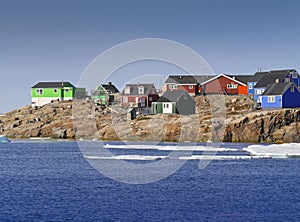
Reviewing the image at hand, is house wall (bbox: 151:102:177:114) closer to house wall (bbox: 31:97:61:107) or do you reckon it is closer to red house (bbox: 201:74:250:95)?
red house (bbox: 201:74:250:95)

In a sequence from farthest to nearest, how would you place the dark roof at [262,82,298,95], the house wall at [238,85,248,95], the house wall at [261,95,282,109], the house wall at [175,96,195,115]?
the house wall at [238,85,248,95]
the house wall at [175,96,195,115]
the dark roof at [262,82,298,95]
the house wall at [261,95,282,109]

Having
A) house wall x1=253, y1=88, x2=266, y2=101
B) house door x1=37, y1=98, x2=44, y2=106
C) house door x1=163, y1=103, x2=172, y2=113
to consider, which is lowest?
house door x1=163, y1=103, x2=172, y2=113

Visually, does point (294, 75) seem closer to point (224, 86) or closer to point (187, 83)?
point (224, 86)

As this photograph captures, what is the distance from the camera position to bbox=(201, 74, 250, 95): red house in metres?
112

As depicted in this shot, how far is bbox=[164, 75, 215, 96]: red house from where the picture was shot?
372ft

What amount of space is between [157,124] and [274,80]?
85.8 feet

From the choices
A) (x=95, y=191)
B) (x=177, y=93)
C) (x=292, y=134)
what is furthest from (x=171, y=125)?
(x=95, y=191)

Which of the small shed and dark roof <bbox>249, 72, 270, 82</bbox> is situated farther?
dark roof <bbox>249, 72, 270, 82</bbox>

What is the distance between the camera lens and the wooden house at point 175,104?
101m

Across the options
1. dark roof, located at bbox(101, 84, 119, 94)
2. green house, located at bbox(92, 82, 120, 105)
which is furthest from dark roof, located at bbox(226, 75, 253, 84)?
dark roof, located at bbox(101, 84, 119, 94)

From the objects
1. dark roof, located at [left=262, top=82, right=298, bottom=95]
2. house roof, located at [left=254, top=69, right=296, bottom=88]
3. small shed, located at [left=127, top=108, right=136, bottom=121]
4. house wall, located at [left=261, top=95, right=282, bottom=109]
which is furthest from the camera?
house roof, located at [left=254, top=69, right=296, bottom=88]

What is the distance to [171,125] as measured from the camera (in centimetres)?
9119

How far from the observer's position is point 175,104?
10119 cm

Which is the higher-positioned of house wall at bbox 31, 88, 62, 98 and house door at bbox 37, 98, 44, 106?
house wall at bbox 31, 88, 62, 98
